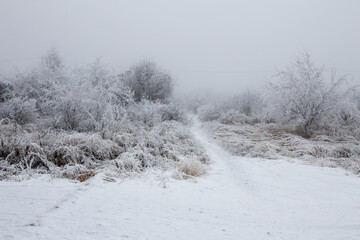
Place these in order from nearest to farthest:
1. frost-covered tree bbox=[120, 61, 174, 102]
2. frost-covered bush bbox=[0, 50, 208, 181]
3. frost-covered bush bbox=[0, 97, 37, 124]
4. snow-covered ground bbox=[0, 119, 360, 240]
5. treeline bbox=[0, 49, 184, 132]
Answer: snow-covered ground bbox=[0, 119, 360, 240]
frost-covered bush bbox=[0, 50, 208, 181]
treeline bbox=[0, 49, 184, 132]
frost-covered bush bbox=[0, 97, 37, 124]
frost-covered tree bbox=[120, 61, 174, 102]

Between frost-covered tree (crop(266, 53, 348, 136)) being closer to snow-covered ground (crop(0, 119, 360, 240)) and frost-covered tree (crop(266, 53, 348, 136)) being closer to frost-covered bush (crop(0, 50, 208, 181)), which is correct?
frost-covered bush (crop(0, 50, 208, 181))

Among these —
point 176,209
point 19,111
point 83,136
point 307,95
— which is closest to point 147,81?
point 19,111

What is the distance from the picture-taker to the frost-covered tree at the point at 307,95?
420 inches

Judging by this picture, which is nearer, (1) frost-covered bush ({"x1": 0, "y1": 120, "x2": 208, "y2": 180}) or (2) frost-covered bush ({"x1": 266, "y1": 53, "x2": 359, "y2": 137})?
(1) frost-covered bush ({"x1": 0, "y1": 120, "x2": 208, "y2": 180})

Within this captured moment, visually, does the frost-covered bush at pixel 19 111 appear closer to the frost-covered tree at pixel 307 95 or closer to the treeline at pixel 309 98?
the treeline at pixel 309 98

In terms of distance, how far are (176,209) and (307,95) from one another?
36.3 ft

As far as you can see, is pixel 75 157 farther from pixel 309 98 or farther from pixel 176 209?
pixel 309 98

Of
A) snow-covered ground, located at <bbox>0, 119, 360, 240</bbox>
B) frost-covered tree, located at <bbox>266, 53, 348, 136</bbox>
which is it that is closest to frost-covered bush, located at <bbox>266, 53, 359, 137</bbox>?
frost-covered tree, located at <bbox>266, 53, 348, 136</bbox>

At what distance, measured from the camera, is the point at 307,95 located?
1083 centimetres

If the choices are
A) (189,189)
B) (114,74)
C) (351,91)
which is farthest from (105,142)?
(351,91)

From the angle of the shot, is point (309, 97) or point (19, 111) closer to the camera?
point (19, 111)

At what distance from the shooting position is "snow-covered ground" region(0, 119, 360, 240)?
6.53ft

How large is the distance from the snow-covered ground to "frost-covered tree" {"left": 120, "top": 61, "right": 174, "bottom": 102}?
1445 cm

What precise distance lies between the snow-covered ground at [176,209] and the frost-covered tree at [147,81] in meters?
14.4
